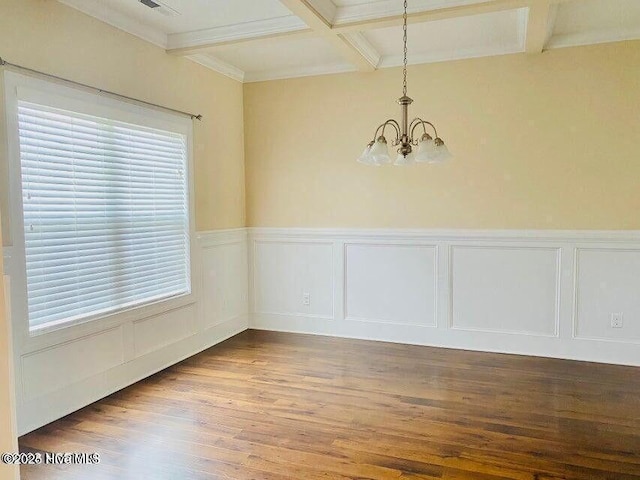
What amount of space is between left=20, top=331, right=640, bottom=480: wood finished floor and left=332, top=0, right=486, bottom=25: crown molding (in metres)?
2.63

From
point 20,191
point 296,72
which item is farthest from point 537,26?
point 20,191

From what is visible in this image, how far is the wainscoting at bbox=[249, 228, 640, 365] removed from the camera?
412 centimetres

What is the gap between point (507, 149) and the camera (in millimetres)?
4332

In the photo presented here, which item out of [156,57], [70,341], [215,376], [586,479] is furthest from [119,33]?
[586,479]

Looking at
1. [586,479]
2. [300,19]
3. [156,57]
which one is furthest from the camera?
[156,57]

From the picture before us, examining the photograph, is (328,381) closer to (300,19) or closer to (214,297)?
(214,297)

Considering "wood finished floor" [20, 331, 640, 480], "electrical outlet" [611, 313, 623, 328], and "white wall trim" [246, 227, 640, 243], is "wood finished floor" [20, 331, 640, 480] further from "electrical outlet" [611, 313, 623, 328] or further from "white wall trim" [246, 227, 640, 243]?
"white wall trim" [246, 227, 640, 243]

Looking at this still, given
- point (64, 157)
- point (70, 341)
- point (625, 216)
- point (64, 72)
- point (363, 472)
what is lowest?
point (363, 472)

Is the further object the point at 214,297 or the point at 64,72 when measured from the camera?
the point at 214,297

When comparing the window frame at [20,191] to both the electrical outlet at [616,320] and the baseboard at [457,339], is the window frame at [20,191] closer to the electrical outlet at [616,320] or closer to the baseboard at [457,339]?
the baseboard at [457,339]

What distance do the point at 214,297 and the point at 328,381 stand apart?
1588mm

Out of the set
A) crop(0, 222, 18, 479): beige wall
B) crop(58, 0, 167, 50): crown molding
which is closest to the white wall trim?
crop(58, 0, 167, 50): crown molding

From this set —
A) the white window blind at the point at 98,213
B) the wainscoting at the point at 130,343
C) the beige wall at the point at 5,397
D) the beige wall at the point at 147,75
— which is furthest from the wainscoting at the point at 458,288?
the beige wall at the point at 5,397

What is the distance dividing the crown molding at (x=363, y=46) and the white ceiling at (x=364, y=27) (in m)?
0.01
